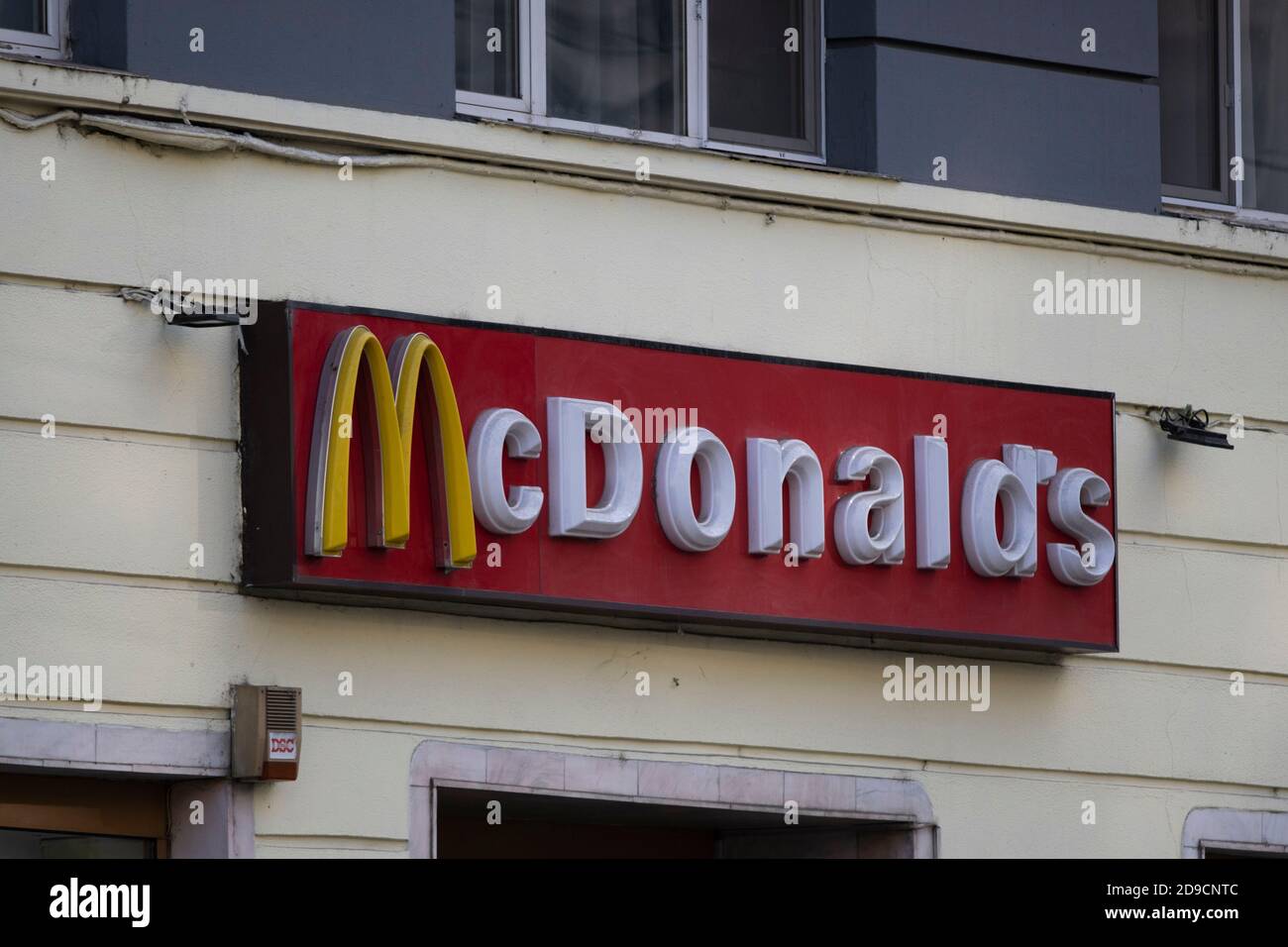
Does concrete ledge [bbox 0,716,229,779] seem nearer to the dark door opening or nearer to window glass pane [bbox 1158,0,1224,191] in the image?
the dark door opening

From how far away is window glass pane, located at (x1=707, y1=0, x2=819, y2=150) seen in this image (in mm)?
8750

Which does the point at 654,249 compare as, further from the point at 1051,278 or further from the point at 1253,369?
the point at 1253,369

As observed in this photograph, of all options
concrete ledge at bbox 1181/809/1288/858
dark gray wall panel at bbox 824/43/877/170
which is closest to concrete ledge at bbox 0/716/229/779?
dark gray wall panel at bbox 824/43/877/170

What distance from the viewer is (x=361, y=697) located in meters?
7.47

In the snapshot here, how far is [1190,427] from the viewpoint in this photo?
9078mm

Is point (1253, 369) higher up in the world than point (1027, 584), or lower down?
higher up

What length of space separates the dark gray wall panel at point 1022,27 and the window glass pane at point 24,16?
2.89 metres

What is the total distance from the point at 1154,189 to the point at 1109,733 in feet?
6.97

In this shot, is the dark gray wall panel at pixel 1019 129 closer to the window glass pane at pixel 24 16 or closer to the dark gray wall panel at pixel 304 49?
the dark gray wall panel at pixel 304 49

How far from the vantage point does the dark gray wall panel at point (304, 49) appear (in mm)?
7410

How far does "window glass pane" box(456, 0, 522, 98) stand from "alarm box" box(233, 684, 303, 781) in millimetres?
2250

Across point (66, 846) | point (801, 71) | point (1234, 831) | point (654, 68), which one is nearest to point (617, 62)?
point (654, 68)
